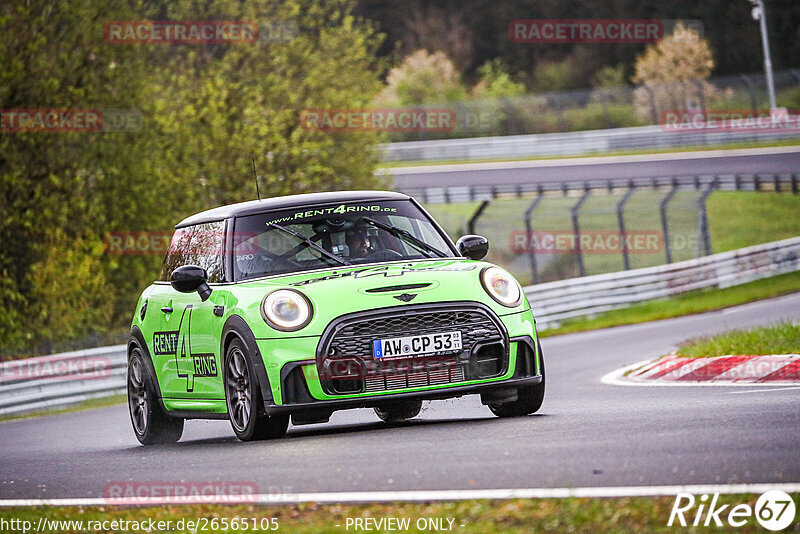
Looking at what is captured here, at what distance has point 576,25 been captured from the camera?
264ft

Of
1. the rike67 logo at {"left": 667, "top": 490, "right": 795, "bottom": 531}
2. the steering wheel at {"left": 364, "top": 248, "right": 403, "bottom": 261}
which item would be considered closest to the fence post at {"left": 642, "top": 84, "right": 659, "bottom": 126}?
the steering wheel at {"left": 364, "top": 248, "right": 403, "bottom": 261}

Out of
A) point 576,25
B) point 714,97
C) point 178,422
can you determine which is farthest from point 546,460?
point 576,25

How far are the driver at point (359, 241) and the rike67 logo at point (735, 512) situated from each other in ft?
15.4

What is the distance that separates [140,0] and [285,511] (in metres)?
24.4

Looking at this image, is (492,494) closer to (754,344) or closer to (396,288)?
(396,288)

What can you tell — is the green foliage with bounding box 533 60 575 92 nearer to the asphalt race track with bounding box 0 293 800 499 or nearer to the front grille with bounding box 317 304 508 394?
the asphalt race track with bounding box 0 293 800 499

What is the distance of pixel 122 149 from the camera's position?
29.2 meters

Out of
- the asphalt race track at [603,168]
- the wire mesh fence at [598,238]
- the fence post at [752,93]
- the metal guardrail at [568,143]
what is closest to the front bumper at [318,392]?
the wire mesh fence at [598,238]

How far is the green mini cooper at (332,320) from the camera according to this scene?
28.9ft

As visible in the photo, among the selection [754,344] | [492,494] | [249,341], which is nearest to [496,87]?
[754,344]

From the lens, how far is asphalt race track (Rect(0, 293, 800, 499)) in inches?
260

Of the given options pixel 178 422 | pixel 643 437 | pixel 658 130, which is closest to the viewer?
pixel 643 437

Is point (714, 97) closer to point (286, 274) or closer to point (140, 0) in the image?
point (140, 0)

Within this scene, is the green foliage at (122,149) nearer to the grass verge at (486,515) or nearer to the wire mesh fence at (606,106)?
the grass verge at (486,515)
